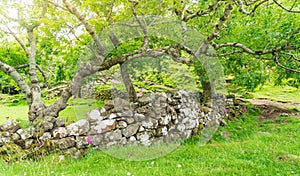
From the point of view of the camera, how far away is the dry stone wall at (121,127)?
13.1ft

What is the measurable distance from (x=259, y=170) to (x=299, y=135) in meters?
3.01

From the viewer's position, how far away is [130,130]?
4.68 m

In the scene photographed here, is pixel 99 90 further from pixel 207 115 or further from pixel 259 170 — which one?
pixel 259 170

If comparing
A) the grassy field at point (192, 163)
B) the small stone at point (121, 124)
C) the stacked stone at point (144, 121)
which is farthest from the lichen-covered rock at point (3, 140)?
the small stone at point (121, 124)

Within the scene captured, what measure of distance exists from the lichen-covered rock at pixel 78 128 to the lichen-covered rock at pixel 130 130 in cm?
71

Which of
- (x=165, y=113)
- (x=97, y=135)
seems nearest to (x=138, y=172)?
(x=97, y=135)

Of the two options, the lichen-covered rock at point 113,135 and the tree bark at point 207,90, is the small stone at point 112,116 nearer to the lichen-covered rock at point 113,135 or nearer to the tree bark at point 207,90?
the lichen-covered rock at point 113,135

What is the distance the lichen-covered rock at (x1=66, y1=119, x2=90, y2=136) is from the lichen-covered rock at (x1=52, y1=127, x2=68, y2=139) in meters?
0.06

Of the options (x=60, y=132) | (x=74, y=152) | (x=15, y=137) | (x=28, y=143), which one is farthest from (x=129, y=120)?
(x=15, y=137)

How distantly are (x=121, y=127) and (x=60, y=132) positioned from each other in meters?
1.10

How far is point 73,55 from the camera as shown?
20.4 ft

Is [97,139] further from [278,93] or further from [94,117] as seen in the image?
[278,93]

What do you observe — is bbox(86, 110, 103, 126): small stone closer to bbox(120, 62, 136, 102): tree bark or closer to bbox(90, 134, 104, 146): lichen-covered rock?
bbox(90, 134, 104, 146): lichen-covered rock

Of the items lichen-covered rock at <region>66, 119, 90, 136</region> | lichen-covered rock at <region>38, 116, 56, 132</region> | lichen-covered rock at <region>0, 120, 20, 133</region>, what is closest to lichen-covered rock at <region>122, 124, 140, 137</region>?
lichen-covered rock at <region>66, 119, 90, 136</region>
